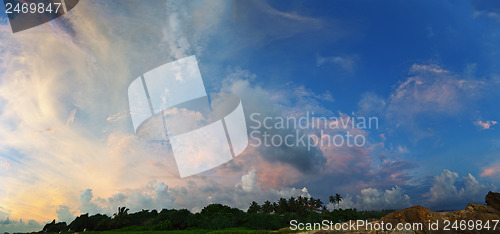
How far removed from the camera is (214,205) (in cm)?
Answer: 6425

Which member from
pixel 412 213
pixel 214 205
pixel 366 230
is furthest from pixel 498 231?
pixel 214 205

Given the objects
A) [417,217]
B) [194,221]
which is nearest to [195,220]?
[194,221]

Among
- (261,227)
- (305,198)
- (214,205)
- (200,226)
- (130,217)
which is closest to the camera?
(261,227)

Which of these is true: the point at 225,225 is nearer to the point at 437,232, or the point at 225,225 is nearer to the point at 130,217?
the point at 130,217

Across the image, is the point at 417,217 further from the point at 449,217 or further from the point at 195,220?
the point at 195,220

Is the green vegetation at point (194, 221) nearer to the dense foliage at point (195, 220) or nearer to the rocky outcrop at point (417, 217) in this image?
the dense foliage at point (195, 220)

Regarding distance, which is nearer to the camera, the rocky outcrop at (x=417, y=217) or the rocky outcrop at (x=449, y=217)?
the rocky outcrop at (x=449, y=217)

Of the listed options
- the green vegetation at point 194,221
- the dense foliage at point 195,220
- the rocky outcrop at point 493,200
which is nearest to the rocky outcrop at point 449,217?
the rocky outcrop at point 493,200

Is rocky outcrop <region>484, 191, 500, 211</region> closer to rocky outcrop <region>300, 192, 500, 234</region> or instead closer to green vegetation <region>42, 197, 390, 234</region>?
rocky outcrop <region>300, 192, 500, 234</region>

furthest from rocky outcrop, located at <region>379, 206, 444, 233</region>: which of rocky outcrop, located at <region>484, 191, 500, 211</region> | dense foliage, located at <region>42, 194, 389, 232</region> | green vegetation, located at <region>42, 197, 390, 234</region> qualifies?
dense foliage, located at <region>42, 194, 389, 232</region>

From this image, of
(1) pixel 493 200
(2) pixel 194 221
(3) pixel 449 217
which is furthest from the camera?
(2) pixel 194 221

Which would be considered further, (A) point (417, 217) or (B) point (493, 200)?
(B) point (493, 200)

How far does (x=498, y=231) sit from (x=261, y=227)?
33.5 metres

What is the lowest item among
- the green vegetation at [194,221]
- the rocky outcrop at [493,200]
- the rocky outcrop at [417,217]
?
the green vegetation at [194,221]
